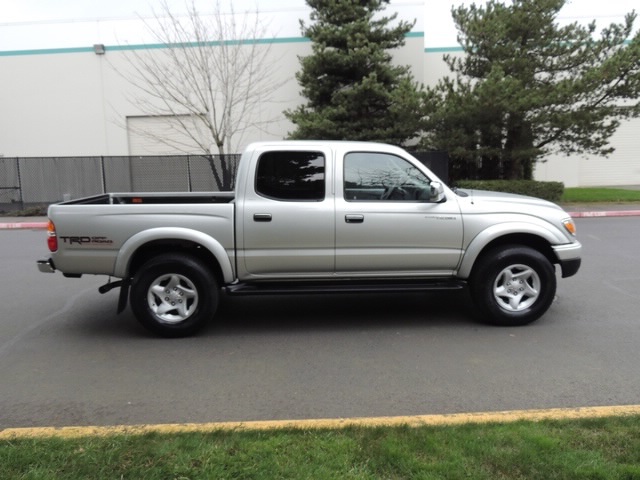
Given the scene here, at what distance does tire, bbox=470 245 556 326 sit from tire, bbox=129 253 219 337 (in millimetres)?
2781

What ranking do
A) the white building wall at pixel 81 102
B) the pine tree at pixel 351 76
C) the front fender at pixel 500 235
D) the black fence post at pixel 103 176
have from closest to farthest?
1. the front fender at pixel 500 235
2. the pine tree at pixel 351 76
3. the black fence post at pixel 103 176
4. the white building wall at pixel 81 102

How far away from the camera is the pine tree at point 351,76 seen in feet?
63.8

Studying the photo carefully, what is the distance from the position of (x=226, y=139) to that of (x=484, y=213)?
20.4 meters

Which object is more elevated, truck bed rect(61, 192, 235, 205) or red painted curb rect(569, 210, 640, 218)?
truck bed rect(61, 192, 235, 205)

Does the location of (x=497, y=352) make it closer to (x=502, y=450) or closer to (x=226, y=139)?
(x=502, y=450)

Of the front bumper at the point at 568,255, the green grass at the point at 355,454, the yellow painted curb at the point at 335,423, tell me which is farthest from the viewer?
the front bumper at the point at 568,255

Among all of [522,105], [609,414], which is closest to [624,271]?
[609,414]

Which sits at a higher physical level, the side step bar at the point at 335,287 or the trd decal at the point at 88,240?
the trd decal at the point at 88,240

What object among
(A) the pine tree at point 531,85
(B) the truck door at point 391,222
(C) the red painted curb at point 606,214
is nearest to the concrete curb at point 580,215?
(C) the red painted curb at point 606,214

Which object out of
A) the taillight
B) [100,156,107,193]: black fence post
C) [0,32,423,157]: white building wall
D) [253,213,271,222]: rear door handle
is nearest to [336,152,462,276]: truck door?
[253,213,271,222]: rear door handle

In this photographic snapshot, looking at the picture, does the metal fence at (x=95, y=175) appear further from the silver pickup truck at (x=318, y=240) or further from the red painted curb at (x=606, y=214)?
the silver pickup truck at (x=318, y=240)

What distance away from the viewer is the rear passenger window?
5.48 m

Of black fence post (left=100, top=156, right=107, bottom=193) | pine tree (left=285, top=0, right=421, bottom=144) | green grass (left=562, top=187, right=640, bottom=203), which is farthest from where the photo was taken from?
black fence post (left=100, top=156, right=107, bottom=193)

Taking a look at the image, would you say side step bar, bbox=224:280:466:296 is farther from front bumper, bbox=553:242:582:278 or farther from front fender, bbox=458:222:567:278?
front bumper, bbox=553:242:582:278
